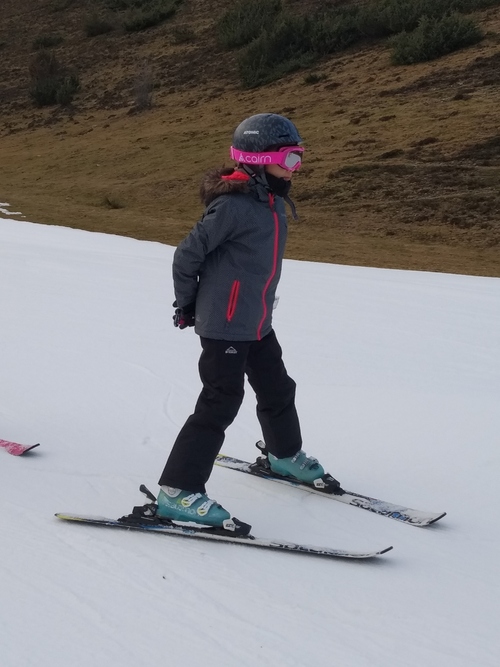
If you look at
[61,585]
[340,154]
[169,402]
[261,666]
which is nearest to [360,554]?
[261,666]

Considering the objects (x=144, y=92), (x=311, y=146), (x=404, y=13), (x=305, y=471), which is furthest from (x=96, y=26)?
(x=305, y=471)

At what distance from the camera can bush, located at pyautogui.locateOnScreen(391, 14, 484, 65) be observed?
23438 millimetres

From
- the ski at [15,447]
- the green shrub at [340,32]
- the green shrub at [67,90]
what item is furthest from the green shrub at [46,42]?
the ski at [15,447]

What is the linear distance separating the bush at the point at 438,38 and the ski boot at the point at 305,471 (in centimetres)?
2236

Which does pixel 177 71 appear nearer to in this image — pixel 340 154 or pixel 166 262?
pixel 340 154

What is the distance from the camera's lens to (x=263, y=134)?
2.96m

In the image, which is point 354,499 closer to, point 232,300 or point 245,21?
point 232,300

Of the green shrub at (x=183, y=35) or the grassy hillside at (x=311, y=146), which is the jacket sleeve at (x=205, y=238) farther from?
the green shrub at (x=183, y=35)

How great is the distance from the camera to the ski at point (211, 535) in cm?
277

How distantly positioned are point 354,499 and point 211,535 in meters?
0.68

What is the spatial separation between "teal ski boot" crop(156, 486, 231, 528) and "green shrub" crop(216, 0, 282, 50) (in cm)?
2943

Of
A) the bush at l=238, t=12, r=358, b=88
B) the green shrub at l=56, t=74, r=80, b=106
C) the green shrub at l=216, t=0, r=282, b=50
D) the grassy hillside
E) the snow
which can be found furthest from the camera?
the green shrub at l=56, t=74, r=80, b=106

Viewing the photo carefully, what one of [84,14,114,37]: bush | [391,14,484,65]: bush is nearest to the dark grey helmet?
[391,14,484,65]: bush

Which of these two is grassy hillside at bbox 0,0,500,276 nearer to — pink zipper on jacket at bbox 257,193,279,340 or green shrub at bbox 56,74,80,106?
green shrub at bbox 56,74,80,106
